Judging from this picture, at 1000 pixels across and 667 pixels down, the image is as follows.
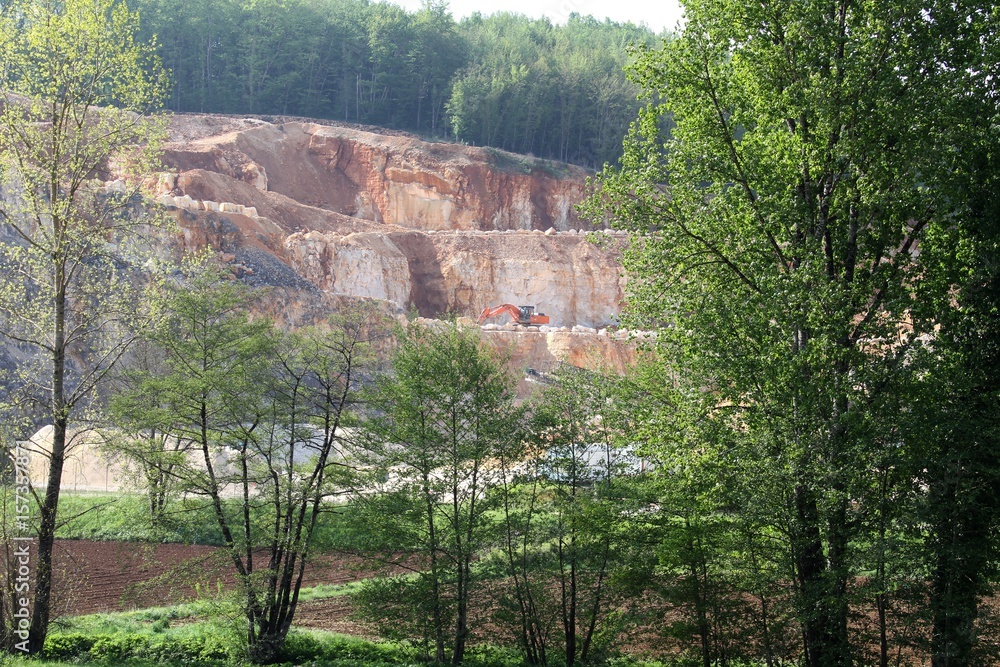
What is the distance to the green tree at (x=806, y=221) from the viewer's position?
34.6ft

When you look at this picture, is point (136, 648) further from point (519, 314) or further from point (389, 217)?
point (389, 217)

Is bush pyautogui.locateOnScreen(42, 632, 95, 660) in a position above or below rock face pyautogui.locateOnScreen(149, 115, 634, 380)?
below

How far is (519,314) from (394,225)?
17.7 meters

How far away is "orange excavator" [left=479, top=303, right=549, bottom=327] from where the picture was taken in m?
57.5

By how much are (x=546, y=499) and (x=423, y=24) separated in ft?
291

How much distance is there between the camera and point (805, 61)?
11180mm

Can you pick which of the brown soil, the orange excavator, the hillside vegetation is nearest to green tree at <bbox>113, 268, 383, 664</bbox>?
the brown soil

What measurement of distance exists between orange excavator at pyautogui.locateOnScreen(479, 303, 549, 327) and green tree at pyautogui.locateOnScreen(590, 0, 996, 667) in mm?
43979

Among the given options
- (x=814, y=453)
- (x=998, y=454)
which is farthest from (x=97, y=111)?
(x=998, y=454)

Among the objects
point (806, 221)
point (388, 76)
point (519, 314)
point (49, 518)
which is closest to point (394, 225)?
point (519, 314)

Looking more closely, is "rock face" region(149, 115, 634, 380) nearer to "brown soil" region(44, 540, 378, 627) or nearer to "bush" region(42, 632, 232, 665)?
"brown soil" region(44, 540, 378, 627)

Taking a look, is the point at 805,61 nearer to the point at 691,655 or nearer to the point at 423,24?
the point at 691,655

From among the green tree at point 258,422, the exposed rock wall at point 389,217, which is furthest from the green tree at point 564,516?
the exposed rock wall at point 389,217

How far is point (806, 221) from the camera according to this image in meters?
11.6
